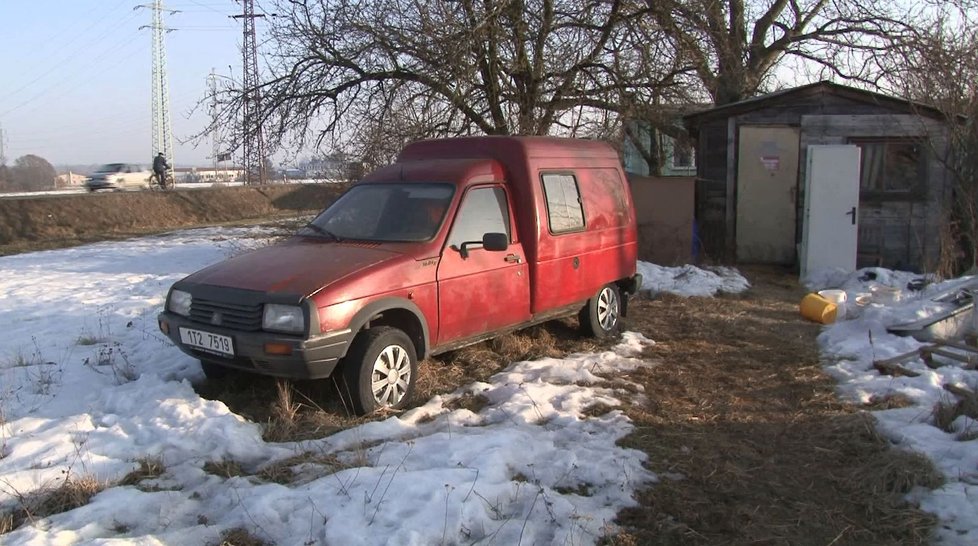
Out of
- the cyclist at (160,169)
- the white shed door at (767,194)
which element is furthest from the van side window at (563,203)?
the cyclist at (160,169)

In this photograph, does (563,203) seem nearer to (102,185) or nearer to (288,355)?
(288,355)

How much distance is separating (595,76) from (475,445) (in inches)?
367

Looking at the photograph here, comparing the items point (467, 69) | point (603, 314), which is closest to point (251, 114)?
point (467, 69)

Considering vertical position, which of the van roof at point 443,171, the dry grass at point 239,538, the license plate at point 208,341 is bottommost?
the dry grass at point 239,538

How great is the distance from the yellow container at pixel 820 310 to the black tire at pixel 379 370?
203 inches

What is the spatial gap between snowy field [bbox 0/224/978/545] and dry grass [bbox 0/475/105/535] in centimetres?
5

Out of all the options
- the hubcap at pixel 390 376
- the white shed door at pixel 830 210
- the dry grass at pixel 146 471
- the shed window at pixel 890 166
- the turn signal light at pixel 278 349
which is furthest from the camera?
the shed window at pixel 890 166

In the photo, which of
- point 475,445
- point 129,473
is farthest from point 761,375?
point 129,473

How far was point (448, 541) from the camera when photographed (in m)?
3.13

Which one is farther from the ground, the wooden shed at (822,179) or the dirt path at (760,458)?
the wooden shed at (822,179)

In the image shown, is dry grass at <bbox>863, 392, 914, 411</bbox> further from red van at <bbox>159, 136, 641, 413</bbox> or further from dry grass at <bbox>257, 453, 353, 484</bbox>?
dry grass at <bbox>257, 453, 353, 484</bbox>

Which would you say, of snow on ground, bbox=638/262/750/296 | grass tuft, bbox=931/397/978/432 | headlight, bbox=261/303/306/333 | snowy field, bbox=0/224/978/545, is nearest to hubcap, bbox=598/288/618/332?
snowy field, bbox=0/224/978/545

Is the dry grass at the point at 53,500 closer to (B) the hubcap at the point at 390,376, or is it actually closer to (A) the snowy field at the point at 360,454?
(A) the snowy field at the point at 360,454

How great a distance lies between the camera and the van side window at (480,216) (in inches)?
220
